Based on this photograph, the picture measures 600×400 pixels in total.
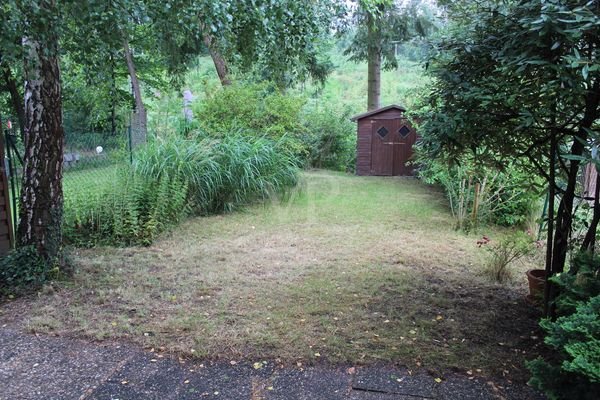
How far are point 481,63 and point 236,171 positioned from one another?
15.1ft

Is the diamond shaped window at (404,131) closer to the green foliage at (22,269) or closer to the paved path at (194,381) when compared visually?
the green foliage at (22,269)

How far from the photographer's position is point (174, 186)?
18.3 ft

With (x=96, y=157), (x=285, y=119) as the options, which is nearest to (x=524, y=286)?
(x=96, y=157)

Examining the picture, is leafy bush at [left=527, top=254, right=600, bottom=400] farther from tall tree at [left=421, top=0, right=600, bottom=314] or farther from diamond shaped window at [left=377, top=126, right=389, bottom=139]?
diamond shaped window at [left=377, top=126, right=389, bottom=139]

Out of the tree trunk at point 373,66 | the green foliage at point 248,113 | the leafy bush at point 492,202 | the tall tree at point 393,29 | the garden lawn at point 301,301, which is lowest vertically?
the garden lawn at point 301,301

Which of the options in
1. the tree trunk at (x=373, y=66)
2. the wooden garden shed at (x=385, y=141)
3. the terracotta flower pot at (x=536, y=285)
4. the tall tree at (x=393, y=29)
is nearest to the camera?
the terracotta flower pot at (x=536, y=285)

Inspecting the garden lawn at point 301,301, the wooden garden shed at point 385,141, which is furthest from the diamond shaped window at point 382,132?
the garden lawn at point 301,301

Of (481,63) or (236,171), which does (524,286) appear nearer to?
(481,63)

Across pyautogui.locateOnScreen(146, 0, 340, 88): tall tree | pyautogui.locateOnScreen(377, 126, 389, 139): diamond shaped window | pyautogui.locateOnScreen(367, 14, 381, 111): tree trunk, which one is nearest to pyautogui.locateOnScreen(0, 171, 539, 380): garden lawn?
pyautogui.locateOnScreen(146, 0, 340, 88): tall tree

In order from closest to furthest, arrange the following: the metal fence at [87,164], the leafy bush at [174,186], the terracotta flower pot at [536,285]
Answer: the terracotta flower pot at [536,285], the leafy bush at [174,186], the metal fence at [87,164]

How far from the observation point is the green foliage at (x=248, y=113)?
8367 millimetres

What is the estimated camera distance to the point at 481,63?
2723 mm

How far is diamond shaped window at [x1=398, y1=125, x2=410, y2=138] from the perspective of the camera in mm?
11812

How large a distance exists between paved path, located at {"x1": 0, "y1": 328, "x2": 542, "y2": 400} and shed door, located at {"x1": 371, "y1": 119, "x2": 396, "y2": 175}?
988cm
